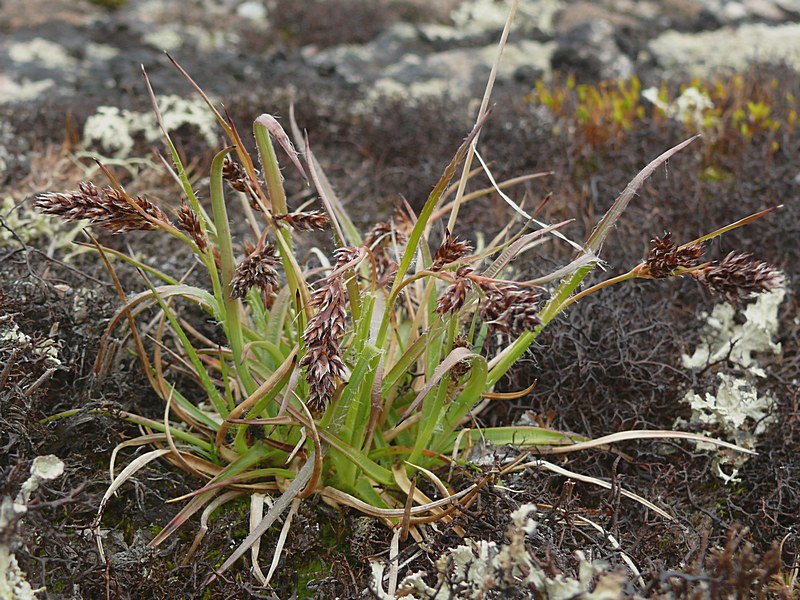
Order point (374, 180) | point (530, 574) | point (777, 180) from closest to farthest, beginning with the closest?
point (530, 574) < point (777, 180) < point (374, 180)

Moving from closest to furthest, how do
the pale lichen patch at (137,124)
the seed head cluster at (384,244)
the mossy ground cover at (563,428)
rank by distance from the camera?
the mossy ground cover at (563,428) < the seed head cluster at (384,244) < the pale lichen patch at (137,124)

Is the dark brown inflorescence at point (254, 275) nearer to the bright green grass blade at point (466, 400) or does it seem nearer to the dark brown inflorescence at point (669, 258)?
the bright green grass blade at point (466, 400)

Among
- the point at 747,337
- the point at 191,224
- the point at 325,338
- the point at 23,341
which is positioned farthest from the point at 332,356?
the point at 747,337

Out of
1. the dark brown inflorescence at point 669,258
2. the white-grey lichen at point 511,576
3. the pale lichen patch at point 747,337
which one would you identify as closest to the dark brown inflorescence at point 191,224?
the white-grey lichen at point 511,576

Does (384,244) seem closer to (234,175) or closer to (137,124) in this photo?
(234,175)

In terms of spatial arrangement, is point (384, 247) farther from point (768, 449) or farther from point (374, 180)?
point (374, 180)

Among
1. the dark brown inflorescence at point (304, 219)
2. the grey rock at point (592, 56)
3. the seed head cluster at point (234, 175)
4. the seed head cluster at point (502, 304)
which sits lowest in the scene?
the grey rock at point (592, 56)

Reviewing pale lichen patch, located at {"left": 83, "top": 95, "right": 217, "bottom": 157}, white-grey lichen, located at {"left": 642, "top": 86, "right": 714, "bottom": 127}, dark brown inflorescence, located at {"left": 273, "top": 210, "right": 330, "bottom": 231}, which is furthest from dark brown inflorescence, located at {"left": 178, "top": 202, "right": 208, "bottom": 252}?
white-grey lichen, located at {"left": 642, "top": 86, "right": 714, "bottom": 127}

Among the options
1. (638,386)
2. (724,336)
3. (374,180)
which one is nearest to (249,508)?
(638,386)
